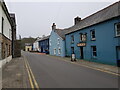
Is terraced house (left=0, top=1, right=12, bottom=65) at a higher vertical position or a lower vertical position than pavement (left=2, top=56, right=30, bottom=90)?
higher

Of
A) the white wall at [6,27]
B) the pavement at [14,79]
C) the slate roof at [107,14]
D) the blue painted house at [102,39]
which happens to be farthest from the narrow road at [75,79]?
the white wall at [6,27]

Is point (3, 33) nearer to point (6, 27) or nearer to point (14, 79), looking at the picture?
point (6, 27)

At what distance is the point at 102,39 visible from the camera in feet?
53.0

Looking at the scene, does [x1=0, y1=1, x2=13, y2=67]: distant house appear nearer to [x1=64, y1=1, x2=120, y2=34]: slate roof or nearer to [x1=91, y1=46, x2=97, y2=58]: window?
[x1=64, y1=1, x2=120, y2=34]: slate roof

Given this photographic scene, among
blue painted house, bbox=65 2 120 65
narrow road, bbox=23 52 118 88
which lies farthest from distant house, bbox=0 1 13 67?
blue painted house, bbox=65 2 120 65

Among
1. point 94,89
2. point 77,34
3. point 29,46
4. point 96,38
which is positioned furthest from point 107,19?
point 29,46

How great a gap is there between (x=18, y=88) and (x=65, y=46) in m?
22.9

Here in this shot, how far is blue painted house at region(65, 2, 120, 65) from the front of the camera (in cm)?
1409

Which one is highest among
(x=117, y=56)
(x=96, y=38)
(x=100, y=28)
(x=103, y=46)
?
(x=100, y=28)

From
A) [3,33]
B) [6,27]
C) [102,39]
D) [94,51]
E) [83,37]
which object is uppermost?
[6,27]

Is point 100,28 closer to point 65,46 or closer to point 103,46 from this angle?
point 103,46

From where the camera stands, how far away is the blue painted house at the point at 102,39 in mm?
14094

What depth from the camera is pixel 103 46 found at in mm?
15883

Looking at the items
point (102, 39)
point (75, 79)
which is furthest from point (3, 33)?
point (102, 39)
